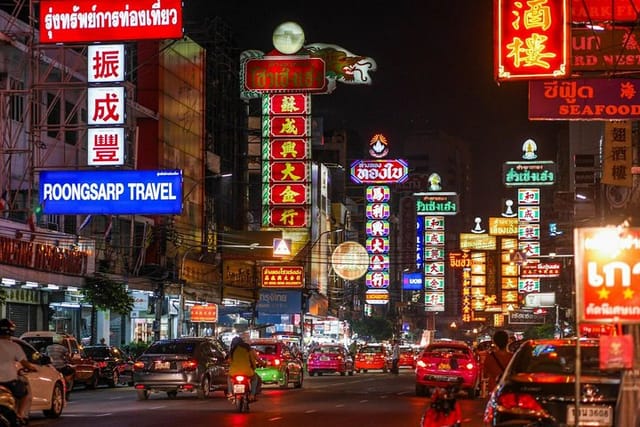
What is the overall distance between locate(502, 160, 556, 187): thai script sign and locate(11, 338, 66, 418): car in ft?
297

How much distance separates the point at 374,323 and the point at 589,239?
112m

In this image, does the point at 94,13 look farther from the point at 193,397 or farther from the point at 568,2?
the point at 568,2

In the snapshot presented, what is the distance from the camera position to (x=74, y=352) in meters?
37.7

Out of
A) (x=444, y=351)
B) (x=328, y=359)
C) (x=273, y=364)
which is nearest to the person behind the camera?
(x=444, y=351)

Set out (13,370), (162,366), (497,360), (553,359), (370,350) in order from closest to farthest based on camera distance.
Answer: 1. (553,359)
2. (13,370)
3. (497,360)
4. (162,366)
5. (370,350)

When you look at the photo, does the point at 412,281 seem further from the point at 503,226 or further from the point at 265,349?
the point at 265,349

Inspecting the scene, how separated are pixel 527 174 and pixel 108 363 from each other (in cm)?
7767

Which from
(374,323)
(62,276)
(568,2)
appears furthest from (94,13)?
(374,323)

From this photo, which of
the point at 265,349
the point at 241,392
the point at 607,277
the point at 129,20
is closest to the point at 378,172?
the point at 129,20

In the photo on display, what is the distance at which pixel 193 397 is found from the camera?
32.5m

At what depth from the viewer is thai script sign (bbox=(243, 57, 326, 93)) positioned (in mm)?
60094

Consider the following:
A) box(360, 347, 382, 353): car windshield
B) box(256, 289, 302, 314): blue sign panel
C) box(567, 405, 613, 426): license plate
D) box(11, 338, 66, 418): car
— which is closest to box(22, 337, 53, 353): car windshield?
box(11, 338, 66, 418): car

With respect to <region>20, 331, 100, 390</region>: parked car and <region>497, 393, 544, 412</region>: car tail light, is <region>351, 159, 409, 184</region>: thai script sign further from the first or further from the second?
<region>497, 393, 544, 412</region>: car tail light

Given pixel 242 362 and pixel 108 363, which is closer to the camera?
pixel 242 362
